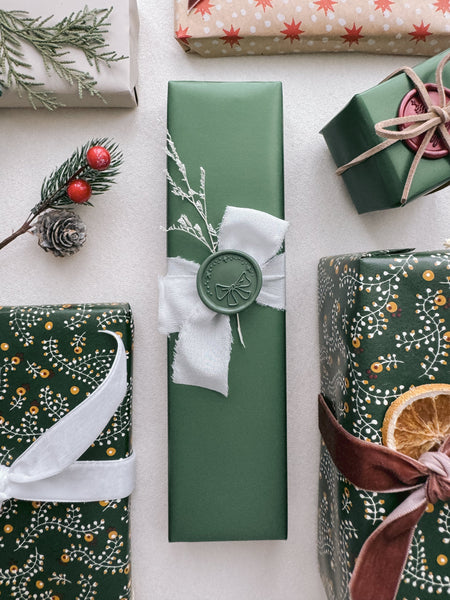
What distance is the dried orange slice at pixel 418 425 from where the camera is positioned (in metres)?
0.72

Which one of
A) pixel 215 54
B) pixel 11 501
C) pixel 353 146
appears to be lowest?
pixel 11 501

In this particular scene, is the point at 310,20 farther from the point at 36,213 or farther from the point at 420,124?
the point at 36,213

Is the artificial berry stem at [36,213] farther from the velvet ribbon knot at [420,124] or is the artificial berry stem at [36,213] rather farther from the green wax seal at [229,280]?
the velvet ribbon knot at [420,124]

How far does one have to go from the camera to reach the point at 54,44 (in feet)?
2.78

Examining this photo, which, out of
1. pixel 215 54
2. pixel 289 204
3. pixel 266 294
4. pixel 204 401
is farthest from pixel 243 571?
pixel 215 54

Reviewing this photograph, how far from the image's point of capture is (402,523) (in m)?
0.71

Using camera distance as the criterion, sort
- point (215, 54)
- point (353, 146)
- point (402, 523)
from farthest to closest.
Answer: point (215, 54)
point (353, 146)
point (402, 523)

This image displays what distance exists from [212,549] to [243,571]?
0.08m

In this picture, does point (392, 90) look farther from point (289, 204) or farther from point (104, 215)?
point (104, 215)

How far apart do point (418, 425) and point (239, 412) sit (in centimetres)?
33

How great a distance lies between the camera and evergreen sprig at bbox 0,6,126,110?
0.84 m

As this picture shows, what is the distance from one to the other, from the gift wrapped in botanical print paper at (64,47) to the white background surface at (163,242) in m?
0.10

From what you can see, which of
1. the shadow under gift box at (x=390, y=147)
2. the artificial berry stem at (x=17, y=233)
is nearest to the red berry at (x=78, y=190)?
the artificial berry stem at (x=17, y=233)

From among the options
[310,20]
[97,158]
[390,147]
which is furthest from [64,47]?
[390,147]
